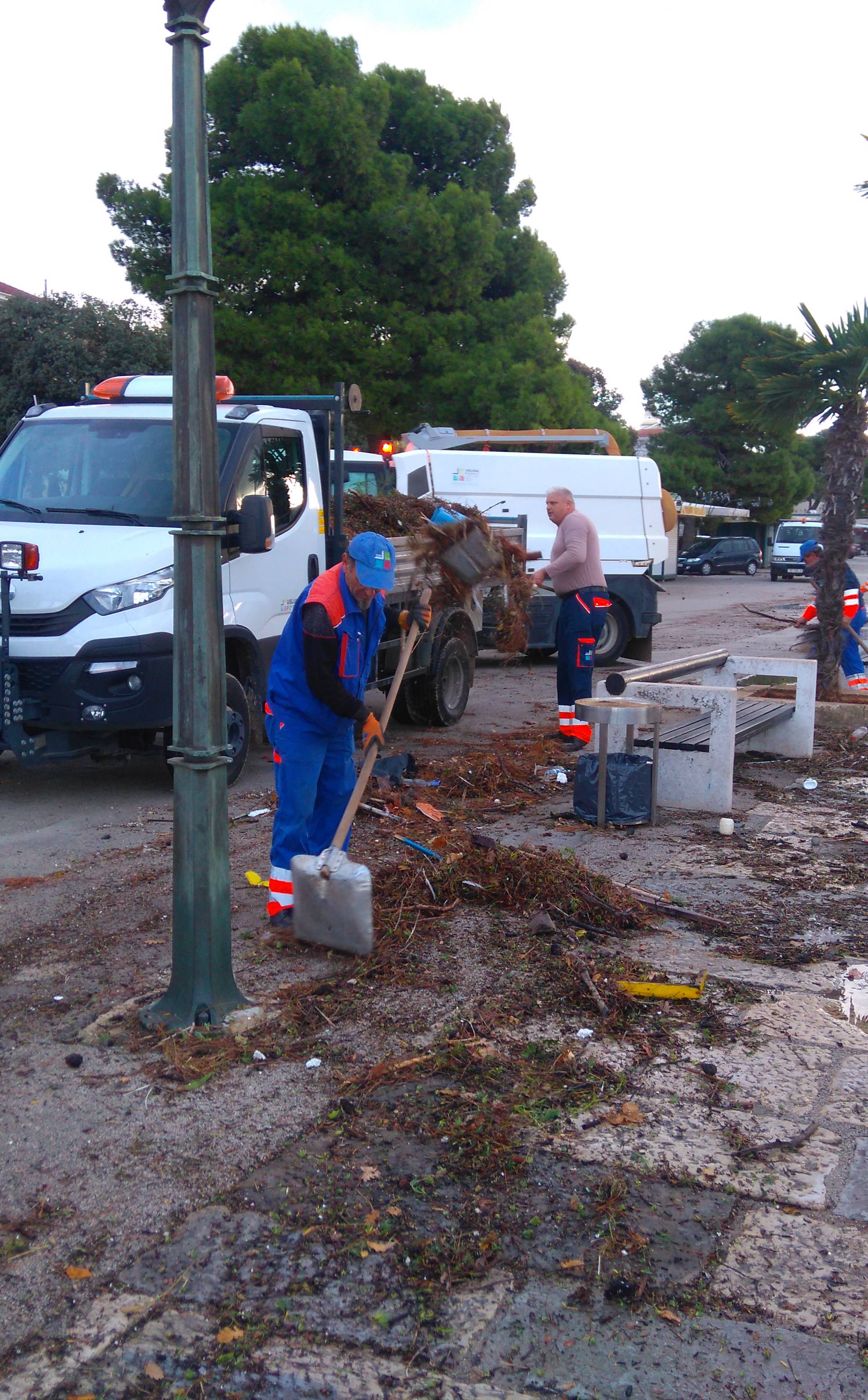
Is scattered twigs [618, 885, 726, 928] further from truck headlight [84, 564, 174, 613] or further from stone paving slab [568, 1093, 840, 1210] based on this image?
truck headlight [84, 564, 174, 613]

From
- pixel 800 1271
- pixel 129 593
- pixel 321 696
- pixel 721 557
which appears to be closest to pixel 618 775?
pixel 321 696

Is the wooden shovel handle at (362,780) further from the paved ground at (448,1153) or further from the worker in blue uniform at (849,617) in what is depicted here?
the worker in blue uniform at (849,617)

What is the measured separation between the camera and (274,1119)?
3.54 m

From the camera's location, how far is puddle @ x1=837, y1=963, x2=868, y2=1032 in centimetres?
436

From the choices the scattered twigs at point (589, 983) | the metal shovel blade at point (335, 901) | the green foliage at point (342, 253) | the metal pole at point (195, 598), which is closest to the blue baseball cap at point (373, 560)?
the metal pole at point (195, 598)

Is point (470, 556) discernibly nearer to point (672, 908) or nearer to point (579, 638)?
point (672, 908)

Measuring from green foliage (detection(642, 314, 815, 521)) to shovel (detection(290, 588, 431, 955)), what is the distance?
47.1m

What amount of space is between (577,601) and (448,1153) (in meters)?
6.02

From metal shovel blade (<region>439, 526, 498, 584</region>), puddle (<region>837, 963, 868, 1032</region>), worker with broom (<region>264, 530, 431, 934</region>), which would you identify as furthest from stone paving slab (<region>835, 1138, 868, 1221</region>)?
metal shovel blade (<region>439, 526, 498, 584</region>)

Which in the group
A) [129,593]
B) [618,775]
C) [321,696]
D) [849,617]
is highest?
[129,593]

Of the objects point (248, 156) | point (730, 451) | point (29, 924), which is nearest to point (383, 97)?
point (248, 156)

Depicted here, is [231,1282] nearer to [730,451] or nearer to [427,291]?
[427,291]

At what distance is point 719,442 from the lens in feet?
172

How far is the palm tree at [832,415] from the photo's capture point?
35.8ft
